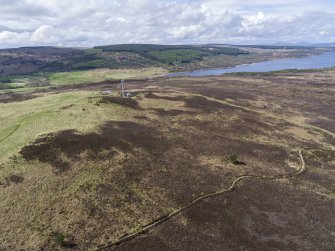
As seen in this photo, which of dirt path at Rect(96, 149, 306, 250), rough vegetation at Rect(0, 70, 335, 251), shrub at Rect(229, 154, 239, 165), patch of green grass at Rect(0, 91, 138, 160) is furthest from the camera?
patch of green grass at Rect(0, 91, 138, 160)

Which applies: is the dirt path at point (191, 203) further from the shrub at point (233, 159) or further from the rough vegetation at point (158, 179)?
the shrub at point (233, 159)

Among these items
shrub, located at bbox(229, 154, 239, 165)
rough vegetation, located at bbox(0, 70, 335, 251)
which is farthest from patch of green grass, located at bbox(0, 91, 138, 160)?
shrub, located at bbox(229, 154, 239, 165)

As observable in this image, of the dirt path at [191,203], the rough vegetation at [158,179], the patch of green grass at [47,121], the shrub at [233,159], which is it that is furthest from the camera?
the patch of green grass at [47,121]

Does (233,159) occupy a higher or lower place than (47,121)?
lower

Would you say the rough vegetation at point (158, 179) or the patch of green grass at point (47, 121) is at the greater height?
the patch of green grass at point (47, 121)

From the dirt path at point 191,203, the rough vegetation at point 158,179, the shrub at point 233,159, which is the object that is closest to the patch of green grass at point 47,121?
the rough vegetation at point 158,179

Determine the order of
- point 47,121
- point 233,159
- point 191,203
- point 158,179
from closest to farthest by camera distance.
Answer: point 191,203
point 158,179
point 233,159
point 47,121

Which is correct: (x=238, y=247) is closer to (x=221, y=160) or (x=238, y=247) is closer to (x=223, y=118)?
(x=221, y=160)

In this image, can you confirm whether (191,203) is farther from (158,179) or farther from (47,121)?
(47,121)

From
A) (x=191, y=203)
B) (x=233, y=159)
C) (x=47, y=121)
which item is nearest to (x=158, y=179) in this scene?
(x=191, y=203)

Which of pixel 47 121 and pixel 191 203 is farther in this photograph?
pixel 47 121

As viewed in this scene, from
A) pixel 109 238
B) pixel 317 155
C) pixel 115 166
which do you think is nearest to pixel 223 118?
pixel 317 155

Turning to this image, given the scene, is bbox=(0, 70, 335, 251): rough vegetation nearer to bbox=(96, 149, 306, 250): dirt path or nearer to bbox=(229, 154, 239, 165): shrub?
bbox=(96, 149, 306, 250): dirt path
